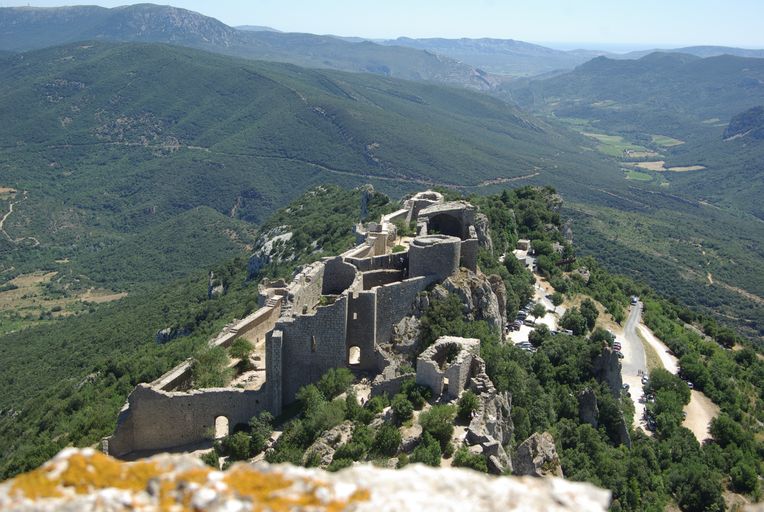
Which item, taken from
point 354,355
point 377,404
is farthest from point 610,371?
point 377,404

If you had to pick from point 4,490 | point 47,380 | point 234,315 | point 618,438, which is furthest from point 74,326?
point 4,490

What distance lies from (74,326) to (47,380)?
76.6ft

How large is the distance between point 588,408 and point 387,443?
19227mm

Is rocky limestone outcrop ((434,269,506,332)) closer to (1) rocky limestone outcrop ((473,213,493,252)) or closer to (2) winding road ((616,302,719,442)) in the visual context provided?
(1) rocky limestone outcrop ((473,213,493,252))

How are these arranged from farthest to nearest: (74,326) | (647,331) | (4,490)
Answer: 1. (74,326)
2. (647,331)
3. (4,490)

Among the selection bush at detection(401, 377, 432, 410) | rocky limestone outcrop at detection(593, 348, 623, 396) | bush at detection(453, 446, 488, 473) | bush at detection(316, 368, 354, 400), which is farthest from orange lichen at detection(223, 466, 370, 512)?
rocky limestone outcrop at detection(593, 348, 623, 396)

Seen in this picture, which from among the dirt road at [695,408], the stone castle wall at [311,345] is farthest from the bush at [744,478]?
the stone castle wall at [311,345]

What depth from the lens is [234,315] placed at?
52219 mm

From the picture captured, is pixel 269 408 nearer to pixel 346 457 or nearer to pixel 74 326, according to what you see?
pixel 346 457

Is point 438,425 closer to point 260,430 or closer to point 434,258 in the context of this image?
point 260,430

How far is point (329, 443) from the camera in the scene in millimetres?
24719

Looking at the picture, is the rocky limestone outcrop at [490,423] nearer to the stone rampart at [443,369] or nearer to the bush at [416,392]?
the stone rampart at [443,369]

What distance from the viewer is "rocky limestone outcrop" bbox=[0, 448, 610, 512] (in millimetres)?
7066

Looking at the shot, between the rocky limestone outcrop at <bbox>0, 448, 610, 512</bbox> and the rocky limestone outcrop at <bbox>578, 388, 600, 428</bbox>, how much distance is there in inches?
1299
